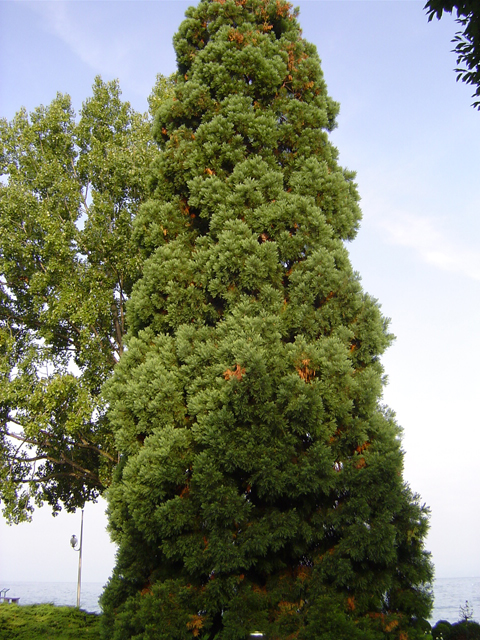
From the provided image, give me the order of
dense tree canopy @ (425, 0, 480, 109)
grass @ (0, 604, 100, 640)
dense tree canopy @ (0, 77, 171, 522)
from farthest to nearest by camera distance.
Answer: dense tree canopy @ (0, 77, 171, 522) → grass @ (0, 604, 100, 640) → dense tree canopy @ (425, 0, 480, 109)

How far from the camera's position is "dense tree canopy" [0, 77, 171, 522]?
43.3 ft

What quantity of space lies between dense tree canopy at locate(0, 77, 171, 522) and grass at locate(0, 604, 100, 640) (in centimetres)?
238

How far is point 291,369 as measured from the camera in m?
7.54

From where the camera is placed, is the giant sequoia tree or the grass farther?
the grass

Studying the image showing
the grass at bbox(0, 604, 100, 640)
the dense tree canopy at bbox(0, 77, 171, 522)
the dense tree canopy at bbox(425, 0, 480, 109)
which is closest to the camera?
the dense tree canopy at bbox(425, 0, 480, 109)

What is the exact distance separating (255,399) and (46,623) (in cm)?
857

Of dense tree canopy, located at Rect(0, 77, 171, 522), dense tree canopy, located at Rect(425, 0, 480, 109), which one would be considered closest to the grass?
dense tree canopy, located at Rect(0, 77, 171, 522)

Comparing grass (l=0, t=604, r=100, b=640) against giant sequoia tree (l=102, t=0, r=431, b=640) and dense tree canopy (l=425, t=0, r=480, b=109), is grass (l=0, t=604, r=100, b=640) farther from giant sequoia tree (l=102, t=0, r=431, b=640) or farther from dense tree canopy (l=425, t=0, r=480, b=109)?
dense tree canopy (l=425, t=0, r=480, b=109)

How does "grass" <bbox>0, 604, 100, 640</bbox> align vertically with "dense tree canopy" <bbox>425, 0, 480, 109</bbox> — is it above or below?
below

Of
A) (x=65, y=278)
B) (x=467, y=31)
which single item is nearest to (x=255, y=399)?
(x=467, y=31)

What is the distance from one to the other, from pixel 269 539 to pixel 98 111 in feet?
44.6

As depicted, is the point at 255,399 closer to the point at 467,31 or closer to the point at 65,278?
the point at 467,31

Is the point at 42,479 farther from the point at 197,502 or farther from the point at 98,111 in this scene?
the point at 98,111

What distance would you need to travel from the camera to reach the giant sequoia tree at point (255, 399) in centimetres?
669
